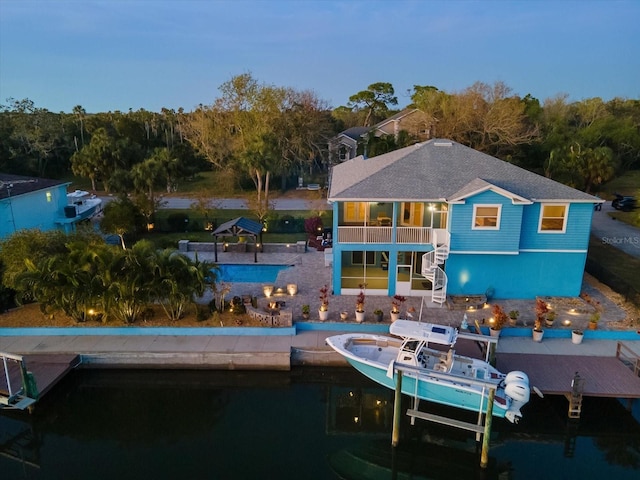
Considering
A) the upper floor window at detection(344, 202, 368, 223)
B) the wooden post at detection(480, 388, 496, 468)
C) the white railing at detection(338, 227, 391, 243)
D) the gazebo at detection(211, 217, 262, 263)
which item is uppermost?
the upper floor window at detection(344, 202, 368, 223)

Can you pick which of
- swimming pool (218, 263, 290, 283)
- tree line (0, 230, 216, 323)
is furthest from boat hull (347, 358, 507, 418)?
swimming pool (218, 263, 290, 283)

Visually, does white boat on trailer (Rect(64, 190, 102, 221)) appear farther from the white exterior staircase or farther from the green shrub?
the white exterior staircase

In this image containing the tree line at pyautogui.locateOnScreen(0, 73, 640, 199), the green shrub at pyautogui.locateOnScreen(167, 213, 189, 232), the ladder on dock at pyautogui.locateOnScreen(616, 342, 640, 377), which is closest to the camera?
the ladder on dock at pyautogui.locateOnScreen(616, 342, 640, 377)

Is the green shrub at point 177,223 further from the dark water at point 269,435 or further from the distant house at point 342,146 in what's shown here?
the distant house at point 342,146

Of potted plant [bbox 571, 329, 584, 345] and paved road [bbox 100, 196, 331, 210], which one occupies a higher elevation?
paved road [bbox 100, 196, 331, 210]

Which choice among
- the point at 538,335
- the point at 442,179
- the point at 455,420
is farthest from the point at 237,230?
the point at 455,420

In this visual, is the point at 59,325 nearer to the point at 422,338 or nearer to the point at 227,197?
the point at 422,338

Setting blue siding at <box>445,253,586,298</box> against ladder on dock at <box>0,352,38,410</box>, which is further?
blue siding at <box>445,253,586,298</box>

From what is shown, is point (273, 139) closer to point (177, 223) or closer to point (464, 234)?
point (177, 223)
